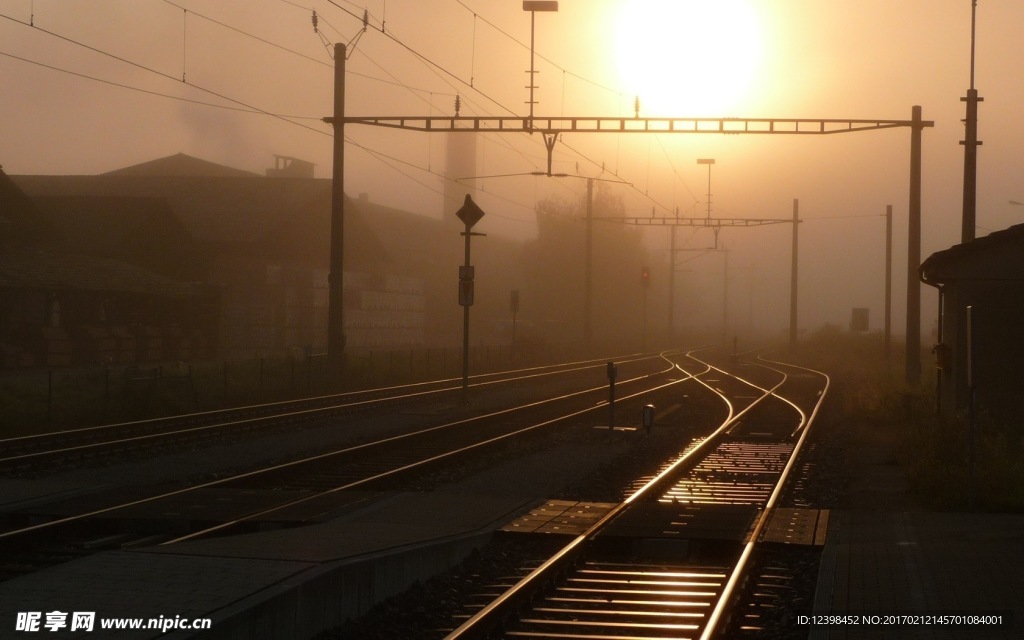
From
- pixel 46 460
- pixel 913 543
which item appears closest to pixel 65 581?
pixel 913 543

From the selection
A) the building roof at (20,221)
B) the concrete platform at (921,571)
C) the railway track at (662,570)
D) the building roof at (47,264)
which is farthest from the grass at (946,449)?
the building roof at (20,221)

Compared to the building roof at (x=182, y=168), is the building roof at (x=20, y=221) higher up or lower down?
lower down

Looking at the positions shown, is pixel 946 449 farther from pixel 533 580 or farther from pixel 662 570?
pixel 533 580

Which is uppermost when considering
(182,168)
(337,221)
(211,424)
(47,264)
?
(182,168)

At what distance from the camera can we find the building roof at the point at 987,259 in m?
21.4

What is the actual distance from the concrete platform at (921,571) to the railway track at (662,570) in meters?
0.65

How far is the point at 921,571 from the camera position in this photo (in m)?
9.28

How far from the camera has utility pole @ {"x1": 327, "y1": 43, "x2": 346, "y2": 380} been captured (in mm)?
31719

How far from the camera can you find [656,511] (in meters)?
12.6

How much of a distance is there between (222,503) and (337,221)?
2059 cm

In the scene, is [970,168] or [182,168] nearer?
[970,168]

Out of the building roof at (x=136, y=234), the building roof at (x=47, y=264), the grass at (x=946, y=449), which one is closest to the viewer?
the grass at (x=946, y=449)

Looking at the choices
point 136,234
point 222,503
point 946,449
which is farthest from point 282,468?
point 136,234

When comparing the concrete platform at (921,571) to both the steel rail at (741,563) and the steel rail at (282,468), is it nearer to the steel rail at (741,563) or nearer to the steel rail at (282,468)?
the steel rail at (741,563)
